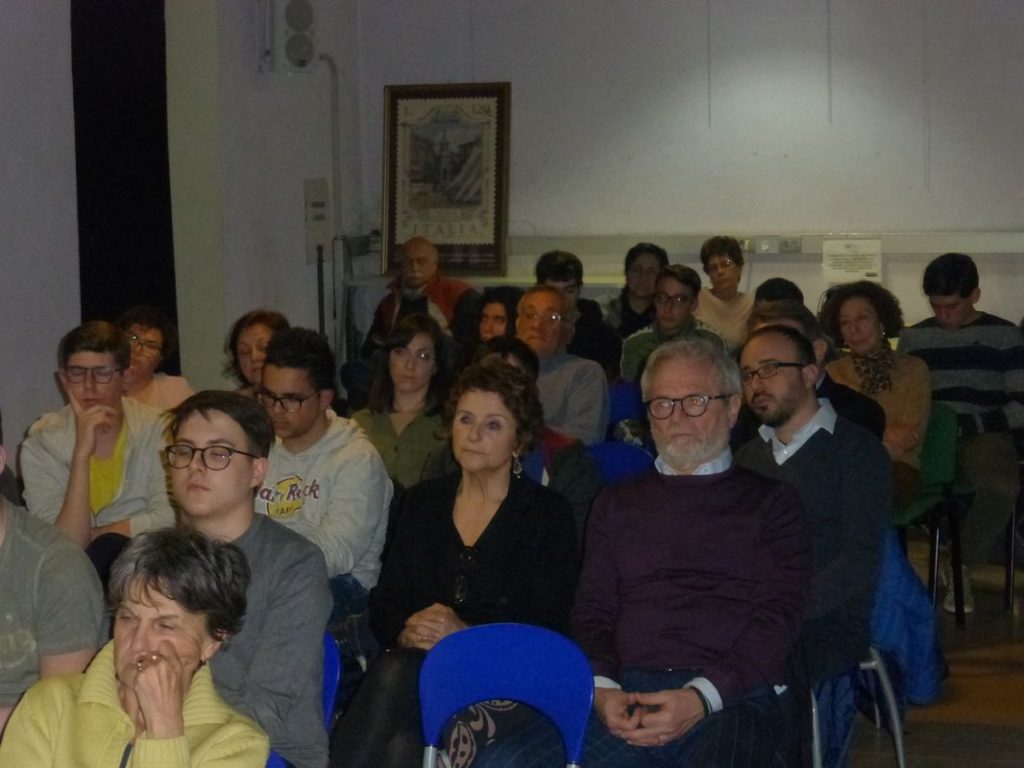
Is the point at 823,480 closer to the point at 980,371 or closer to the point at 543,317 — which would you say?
the point at 543,317

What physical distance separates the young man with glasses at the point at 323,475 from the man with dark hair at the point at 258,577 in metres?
0.83

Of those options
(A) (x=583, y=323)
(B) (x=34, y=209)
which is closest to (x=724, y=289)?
(A) (x=583, y=323)

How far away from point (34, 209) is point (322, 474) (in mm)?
2248

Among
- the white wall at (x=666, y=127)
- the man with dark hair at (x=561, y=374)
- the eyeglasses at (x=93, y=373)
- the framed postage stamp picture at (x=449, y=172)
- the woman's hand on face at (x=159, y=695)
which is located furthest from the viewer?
the framed postage stamp picture at (x=449, y=172)

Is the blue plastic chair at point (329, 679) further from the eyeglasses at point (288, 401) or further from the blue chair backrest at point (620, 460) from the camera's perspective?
the blue chair backrest at point (620, 460)

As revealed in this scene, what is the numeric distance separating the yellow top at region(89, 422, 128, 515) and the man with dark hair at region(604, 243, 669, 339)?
3312 millimetres

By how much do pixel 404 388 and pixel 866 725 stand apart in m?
1.79

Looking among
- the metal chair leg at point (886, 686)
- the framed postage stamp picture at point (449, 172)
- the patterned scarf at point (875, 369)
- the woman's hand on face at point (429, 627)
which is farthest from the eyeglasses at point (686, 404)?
the framed postage stamp picture at point (449, 172)

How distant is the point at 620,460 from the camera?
14.1ft

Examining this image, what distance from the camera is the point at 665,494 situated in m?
3.08

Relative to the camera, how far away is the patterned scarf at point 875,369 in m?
5.26

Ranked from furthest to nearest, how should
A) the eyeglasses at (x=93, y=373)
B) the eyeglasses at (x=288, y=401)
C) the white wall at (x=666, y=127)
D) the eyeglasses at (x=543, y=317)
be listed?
the white wall at (x=666, y=127) < the eyeglasses at (x=543, y=317) < the eyeglasses at (x=93, y=373) < the eyeglasses at (x=288, y=401)

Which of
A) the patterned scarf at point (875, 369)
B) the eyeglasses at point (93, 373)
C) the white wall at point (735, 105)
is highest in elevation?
the white wall at point (735, 105)

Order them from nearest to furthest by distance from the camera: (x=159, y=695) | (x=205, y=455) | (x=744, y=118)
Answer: (x=159, y=695), (x=205, y=455), (x=744, y=118)
